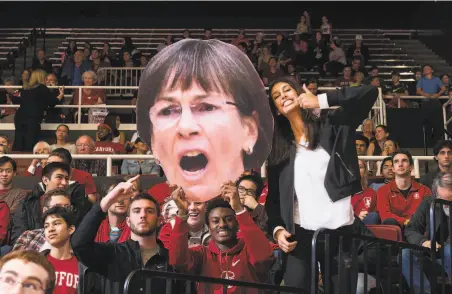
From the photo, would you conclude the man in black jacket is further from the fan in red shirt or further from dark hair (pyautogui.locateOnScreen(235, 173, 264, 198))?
dark hair (pyautogui.locateOnScreen(235, 173, 264, 198))

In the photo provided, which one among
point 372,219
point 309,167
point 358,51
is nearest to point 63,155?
point 372,219

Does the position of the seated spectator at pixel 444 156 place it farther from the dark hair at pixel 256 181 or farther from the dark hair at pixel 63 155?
the dark hair at pixel 63 155

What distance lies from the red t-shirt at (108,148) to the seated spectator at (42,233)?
328cm

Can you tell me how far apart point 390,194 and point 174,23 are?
1113 cm

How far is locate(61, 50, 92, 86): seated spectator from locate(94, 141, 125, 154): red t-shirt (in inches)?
139

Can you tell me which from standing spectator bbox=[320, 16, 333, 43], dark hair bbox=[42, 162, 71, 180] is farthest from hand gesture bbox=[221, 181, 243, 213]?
standing spectator bbox=[320, 16, 333, 43]

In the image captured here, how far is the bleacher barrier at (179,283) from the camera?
3.77 meters

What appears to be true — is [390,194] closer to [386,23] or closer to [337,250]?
[337,250]

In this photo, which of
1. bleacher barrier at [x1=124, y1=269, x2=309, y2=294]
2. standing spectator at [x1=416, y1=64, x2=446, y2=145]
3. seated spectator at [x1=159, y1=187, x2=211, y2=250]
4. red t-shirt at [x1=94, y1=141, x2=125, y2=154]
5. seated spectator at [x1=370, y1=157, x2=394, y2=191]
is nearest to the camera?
bleacher barrier at [x1=124, y1=269, x2=309, y2=294]

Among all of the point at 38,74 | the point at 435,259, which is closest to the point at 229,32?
the point at 38,74

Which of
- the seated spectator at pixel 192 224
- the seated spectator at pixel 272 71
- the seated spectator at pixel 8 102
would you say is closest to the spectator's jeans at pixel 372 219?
the seated spectator at pixel 192 224

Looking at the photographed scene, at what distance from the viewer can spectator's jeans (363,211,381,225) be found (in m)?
6.41

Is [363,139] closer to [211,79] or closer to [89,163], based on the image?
[211,79]

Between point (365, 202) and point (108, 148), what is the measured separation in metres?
3.61
